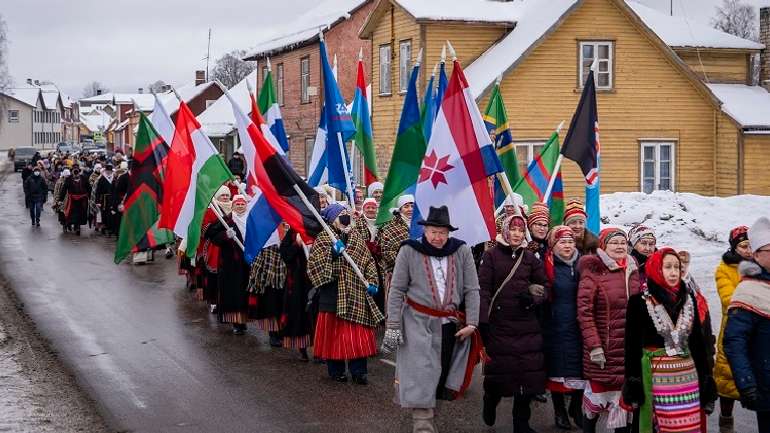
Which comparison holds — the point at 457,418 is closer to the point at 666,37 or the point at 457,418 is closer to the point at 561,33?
the point at 561,33

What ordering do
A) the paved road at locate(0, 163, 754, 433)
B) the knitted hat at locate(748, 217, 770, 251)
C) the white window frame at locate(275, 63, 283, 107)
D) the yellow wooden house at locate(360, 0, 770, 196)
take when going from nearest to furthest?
the knitted hat at locate(748, 217, 770, 251) < the paved road at locate(0, 163, 754, 433) < the yellow wooden house at locate(360, 0, 770, 196) < the white window frame at locate(275, 63, 283, 107)

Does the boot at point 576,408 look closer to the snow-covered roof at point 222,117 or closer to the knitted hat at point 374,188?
the knitted hat at point 374,188

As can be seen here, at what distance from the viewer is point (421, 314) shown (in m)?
7.73

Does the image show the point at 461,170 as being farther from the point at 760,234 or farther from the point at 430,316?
the point at 760,234

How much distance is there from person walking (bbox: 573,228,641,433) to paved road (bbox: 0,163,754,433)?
2.73 feet

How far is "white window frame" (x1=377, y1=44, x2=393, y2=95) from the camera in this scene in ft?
94.6

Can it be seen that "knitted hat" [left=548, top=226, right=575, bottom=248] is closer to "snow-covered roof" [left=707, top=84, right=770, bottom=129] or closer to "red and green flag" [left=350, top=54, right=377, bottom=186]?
"red and green flag" [left=350, top=54, right=377, bottom=186]

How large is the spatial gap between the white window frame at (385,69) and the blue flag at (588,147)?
1782 cm

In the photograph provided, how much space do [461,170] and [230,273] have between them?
4.55 metres

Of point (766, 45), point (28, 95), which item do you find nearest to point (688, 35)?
point (766, 45)

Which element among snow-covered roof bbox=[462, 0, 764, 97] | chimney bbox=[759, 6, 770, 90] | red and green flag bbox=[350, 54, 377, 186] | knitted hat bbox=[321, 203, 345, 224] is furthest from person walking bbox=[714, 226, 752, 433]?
chimney bbox=[759, 6, 770, 90]

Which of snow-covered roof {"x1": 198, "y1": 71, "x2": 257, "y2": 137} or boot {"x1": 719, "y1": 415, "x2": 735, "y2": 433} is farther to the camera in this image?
snow-covered roof {"x1": 198, "y1": 71, "x2": 257, "y2": 137}

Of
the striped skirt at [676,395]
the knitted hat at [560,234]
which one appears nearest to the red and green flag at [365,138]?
the knitted hat at [560,234]

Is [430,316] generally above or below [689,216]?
below
